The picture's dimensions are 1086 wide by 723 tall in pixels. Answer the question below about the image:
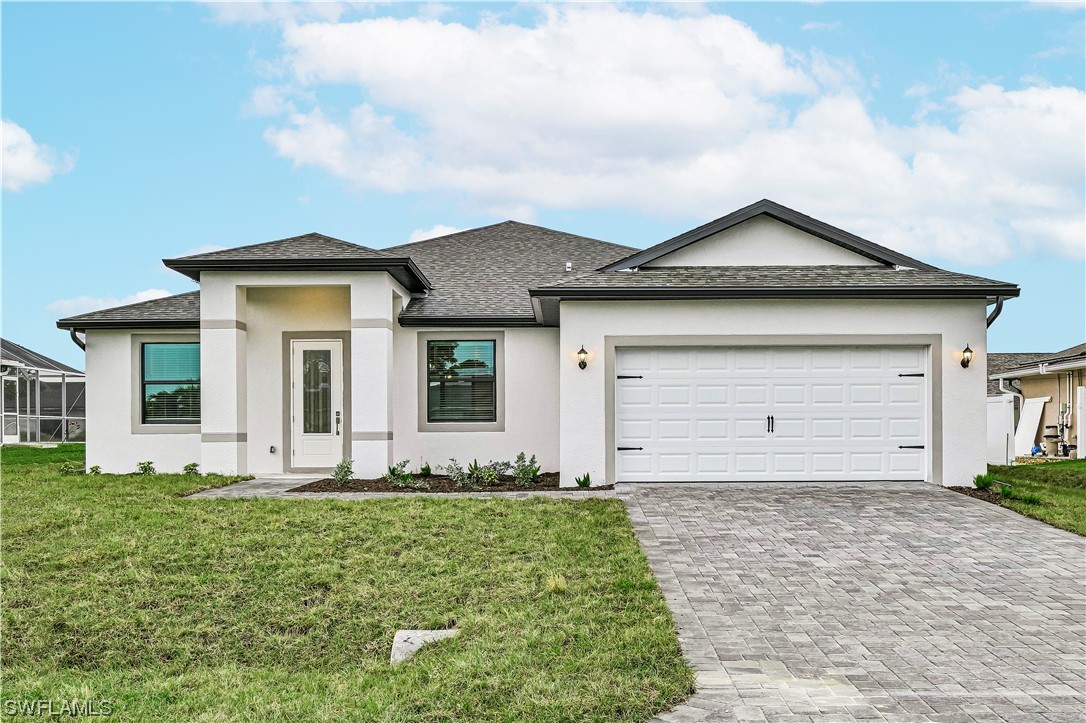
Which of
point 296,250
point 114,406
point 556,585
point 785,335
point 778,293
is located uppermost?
point 296,250

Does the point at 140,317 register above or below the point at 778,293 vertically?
below

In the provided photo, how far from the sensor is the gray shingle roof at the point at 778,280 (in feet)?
40.1

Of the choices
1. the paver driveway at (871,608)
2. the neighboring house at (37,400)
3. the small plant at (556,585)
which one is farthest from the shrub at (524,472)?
the neighboring house at (37,400)

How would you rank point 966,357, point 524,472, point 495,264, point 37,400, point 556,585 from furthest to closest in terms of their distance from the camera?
point 37,400 → point 495,264 → point 524,472 → point 966,357 → point 556,585

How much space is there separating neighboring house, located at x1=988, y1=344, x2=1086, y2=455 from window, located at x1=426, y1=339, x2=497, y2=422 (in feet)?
52.3

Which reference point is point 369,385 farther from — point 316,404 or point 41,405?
point 41,405

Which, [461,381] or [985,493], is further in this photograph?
[461,381]

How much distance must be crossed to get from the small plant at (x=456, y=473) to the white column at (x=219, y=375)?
12.1 feet

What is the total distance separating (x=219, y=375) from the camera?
13.6 m

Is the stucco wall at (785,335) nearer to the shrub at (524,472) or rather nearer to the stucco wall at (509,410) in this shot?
the shrub at (524,472)

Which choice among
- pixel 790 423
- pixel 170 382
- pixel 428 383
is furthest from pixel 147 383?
pixel 790 423

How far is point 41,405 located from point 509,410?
69.6ft

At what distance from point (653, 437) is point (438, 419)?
14.4ft

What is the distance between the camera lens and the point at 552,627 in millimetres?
5812
